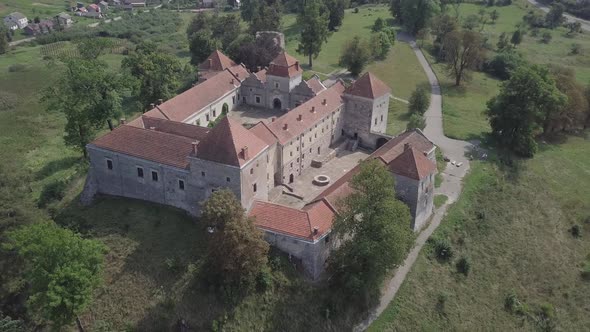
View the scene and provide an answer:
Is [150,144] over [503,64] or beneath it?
over

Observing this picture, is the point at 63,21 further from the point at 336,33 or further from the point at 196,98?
the point at 196,98

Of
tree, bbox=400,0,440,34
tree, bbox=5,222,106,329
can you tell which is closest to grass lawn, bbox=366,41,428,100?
tree, bbox=400,0,440,34

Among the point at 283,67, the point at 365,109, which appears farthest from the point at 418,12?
the point at 365,109

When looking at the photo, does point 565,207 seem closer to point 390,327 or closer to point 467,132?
point 467,132

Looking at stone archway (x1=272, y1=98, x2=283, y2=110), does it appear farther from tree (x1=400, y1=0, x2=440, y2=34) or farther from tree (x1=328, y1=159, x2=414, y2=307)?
tree (x1=400, y1=0, x2=440, y2=34)

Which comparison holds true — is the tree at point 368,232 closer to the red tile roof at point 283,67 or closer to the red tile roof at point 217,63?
the red tile roof at point 283,67

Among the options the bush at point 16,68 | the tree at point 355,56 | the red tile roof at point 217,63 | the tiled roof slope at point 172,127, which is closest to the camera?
the tiled roof slope at point 172,127

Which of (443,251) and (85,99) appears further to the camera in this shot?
(85,99)

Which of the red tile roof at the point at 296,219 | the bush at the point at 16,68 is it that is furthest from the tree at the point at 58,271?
the bush at the point at 16,68
